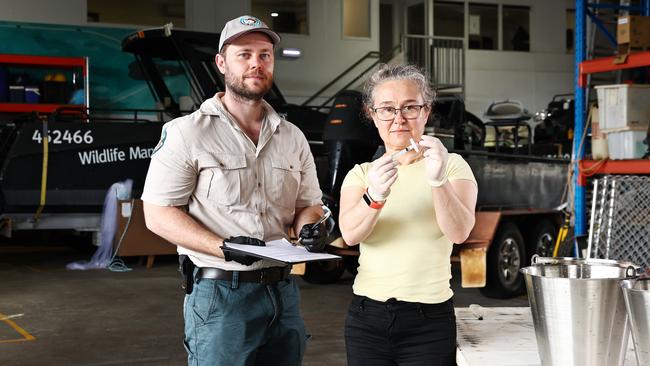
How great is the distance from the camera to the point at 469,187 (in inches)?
81.7

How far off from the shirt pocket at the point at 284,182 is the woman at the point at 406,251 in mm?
471

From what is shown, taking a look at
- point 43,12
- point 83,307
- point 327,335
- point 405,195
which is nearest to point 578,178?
point 327,335

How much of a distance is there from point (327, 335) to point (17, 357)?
86.7 inches

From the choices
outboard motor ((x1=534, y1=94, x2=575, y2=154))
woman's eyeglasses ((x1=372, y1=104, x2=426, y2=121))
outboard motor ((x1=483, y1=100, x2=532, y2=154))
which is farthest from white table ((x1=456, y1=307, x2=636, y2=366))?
outboard motor ((x1=534, y1=94, x2=575, y2=154))

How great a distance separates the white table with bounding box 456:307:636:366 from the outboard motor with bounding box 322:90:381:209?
172 inches

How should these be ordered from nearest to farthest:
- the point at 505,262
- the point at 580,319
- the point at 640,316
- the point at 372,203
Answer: the point at 640,316
the point at 580,319
the point at 372,203
the point at 505,262

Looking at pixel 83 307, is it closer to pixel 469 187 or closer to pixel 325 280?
pixel 325 280

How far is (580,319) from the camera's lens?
5.01 feet

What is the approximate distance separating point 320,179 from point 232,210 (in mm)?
6480

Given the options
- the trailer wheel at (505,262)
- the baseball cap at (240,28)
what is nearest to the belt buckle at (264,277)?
the baseball cap at (240,28)

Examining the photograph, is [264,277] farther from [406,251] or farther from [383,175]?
[383,175]

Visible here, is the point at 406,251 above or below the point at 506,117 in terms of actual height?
below

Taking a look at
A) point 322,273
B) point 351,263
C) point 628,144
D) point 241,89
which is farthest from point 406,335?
point 351,263

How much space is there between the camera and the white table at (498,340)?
1942 mm
